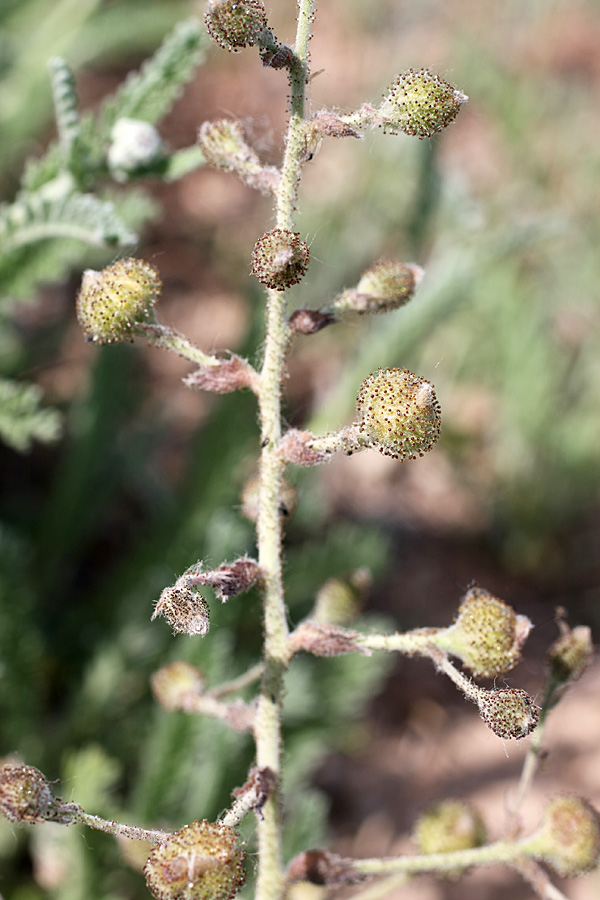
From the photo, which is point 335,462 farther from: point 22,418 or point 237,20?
point 237,20

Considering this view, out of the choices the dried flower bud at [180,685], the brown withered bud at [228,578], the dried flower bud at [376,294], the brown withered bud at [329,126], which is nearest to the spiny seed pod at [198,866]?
the brown withered bud at [228,578]

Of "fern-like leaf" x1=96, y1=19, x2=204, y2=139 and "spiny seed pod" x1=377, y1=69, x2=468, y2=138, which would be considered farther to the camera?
"fern-like leaf" x1=96, y1=19, x2=204, y2=139

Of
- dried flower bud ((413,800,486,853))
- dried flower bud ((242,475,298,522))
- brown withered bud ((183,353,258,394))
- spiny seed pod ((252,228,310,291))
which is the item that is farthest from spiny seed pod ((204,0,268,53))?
dried flower bud ((413,800,486,853))

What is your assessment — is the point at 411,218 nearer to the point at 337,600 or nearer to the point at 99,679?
the point at 99,679

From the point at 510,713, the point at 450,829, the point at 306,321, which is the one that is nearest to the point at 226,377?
the point at 306,321

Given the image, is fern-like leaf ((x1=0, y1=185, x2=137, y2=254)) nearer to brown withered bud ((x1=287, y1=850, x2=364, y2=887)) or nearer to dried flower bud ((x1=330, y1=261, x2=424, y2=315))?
dried flower bud ((x1=330, y1=261, x2=424, y2=315))

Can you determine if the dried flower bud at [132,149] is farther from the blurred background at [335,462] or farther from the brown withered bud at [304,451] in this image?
the brown withered bud at [304,451]
